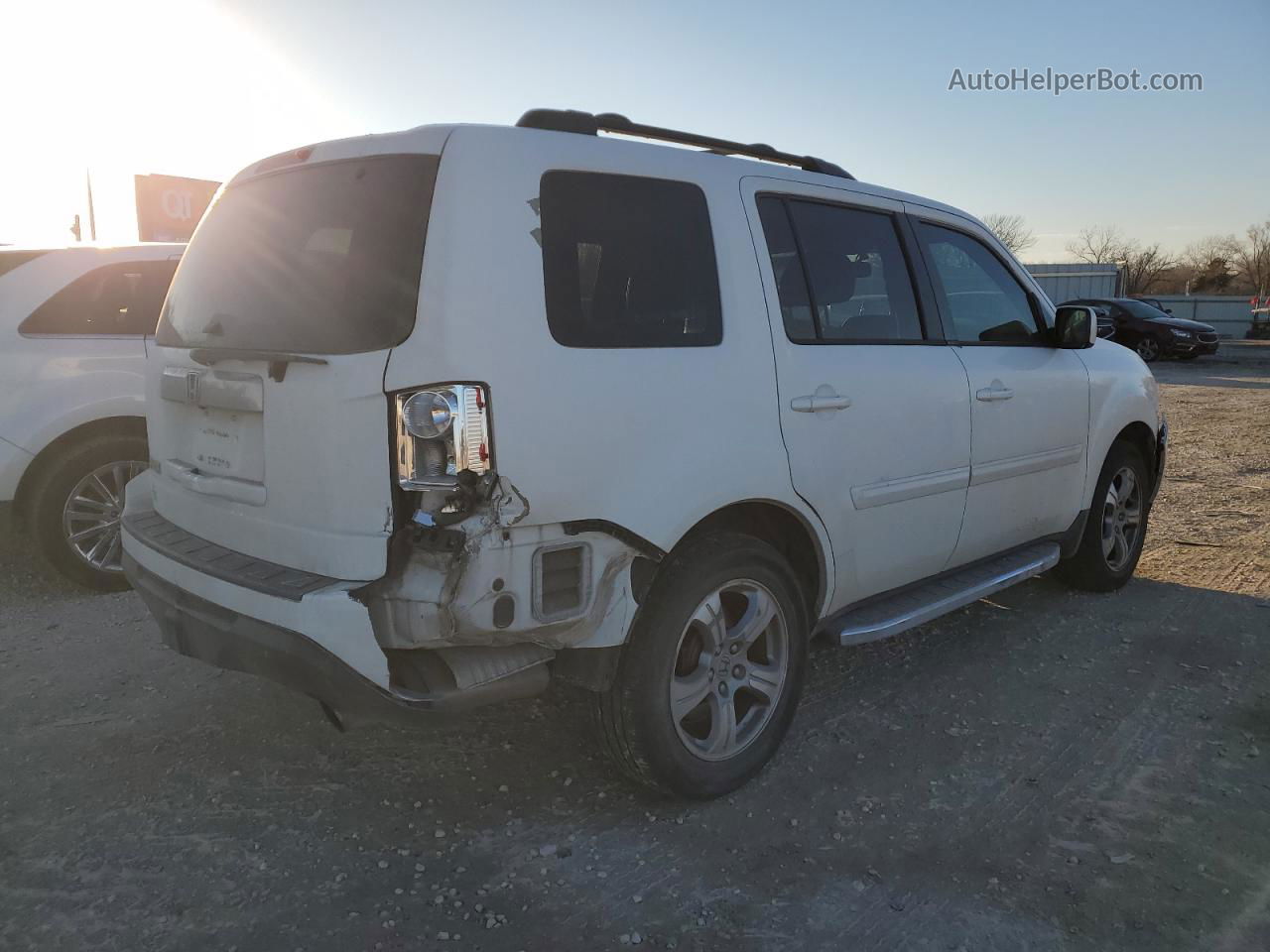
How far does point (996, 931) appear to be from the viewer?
243 cm

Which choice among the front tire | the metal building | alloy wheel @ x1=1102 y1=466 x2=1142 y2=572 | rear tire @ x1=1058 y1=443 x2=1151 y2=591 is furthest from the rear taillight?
the metal building

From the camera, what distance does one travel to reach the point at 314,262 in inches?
105

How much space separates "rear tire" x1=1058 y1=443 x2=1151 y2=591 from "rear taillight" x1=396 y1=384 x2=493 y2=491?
3.76 meters

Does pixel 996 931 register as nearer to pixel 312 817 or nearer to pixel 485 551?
pixel 485 551

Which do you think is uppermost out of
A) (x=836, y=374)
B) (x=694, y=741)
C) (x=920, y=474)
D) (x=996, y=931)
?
(x=836, y=374)

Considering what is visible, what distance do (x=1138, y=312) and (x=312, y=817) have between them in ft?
84.3

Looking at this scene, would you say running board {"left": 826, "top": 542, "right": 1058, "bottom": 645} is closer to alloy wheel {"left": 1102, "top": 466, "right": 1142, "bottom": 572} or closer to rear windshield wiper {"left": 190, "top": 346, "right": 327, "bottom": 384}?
alloy wheel {"left": 1102, "top": 466, "right": 1142, "bottom": 572}

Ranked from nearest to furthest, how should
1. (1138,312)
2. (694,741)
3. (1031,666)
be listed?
1. (694,741)
2. (1031,666)
3. (1138,312)

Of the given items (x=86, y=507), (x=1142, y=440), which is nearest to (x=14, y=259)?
(x=86, y=507)

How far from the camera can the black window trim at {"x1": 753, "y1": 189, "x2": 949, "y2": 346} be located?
10.6ft

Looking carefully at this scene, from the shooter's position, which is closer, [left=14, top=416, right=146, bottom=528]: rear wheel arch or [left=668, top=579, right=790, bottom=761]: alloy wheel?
[left=668, top=579, right=790, bottom=761]: alloy wheel

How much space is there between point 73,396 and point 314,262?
10.1ft

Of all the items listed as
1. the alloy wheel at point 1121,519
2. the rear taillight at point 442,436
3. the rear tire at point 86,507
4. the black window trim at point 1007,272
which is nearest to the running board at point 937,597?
the alloy wheel at point 1121,519

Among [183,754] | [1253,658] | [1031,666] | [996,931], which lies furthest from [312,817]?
[1253,658]
